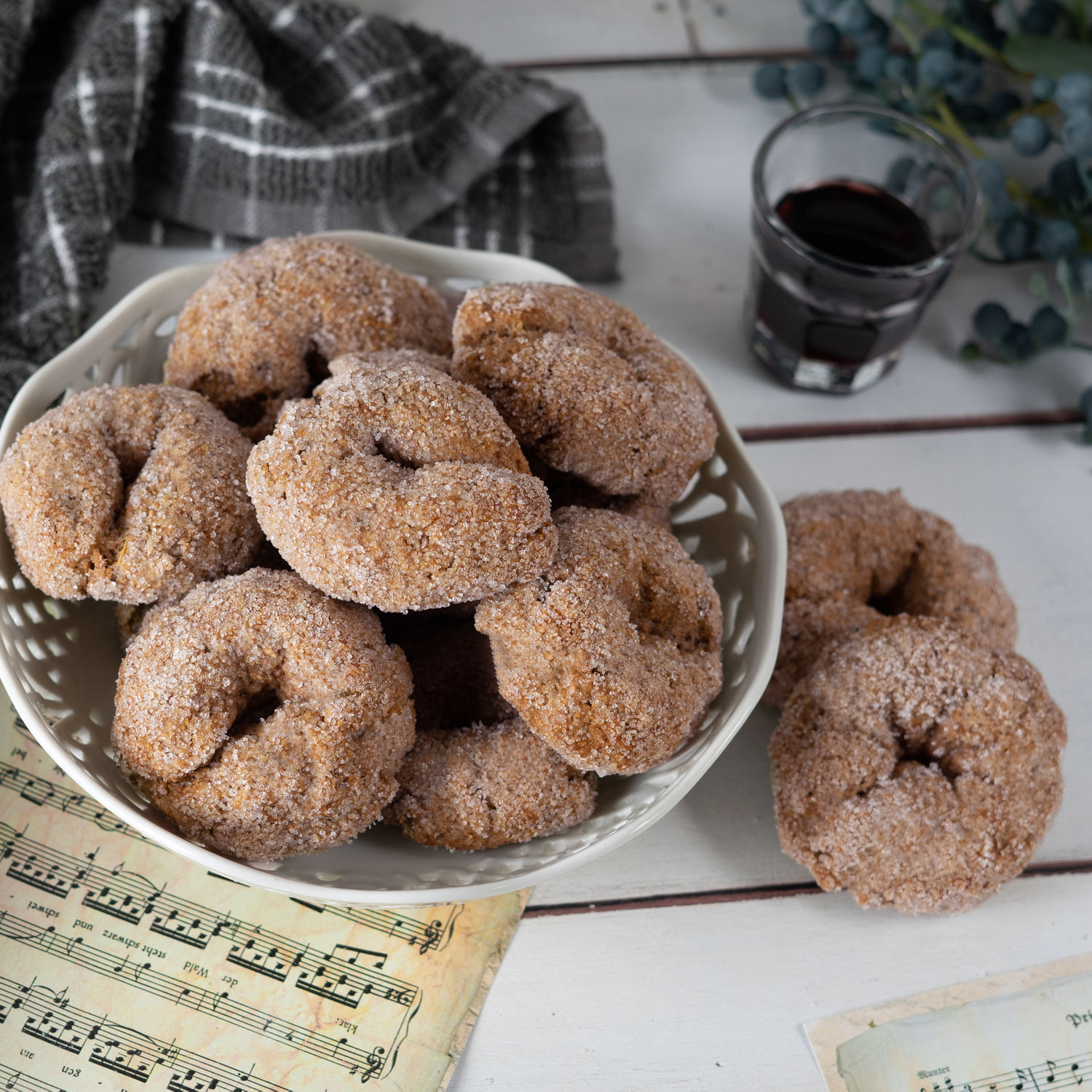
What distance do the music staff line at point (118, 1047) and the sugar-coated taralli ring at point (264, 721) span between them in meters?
0.24

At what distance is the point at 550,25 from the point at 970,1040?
1.51m

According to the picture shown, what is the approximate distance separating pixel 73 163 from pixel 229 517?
2.34 ft

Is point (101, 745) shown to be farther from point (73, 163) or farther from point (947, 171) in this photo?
point (947, 171)

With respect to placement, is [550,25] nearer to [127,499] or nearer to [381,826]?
[127,499]

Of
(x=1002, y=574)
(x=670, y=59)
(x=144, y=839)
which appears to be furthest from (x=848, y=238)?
(x=144, y=839)

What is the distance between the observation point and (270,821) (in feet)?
2.77

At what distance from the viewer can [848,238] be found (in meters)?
1.38

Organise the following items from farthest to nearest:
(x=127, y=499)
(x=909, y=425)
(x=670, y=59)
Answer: (x=670, y=59) → (x=909, y=425) → (x=127, y=499)

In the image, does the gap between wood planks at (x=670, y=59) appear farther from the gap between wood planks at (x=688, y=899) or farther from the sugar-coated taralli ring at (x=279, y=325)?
the gap between wood planks at (x=688, y=899)

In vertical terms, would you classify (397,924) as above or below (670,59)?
below

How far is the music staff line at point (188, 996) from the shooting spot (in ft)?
3.25

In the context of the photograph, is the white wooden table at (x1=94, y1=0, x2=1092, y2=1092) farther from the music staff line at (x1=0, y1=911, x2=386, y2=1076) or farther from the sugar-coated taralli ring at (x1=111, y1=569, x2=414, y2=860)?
the sugar-coated taralli ring at (x1=111, y1=569, x2=414, y2=860)

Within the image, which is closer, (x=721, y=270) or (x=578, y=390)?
(x=578, y=390)

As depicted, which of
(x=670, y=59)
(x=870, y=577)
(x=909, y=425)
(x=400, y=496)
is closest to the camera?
(x=400, y=496)
